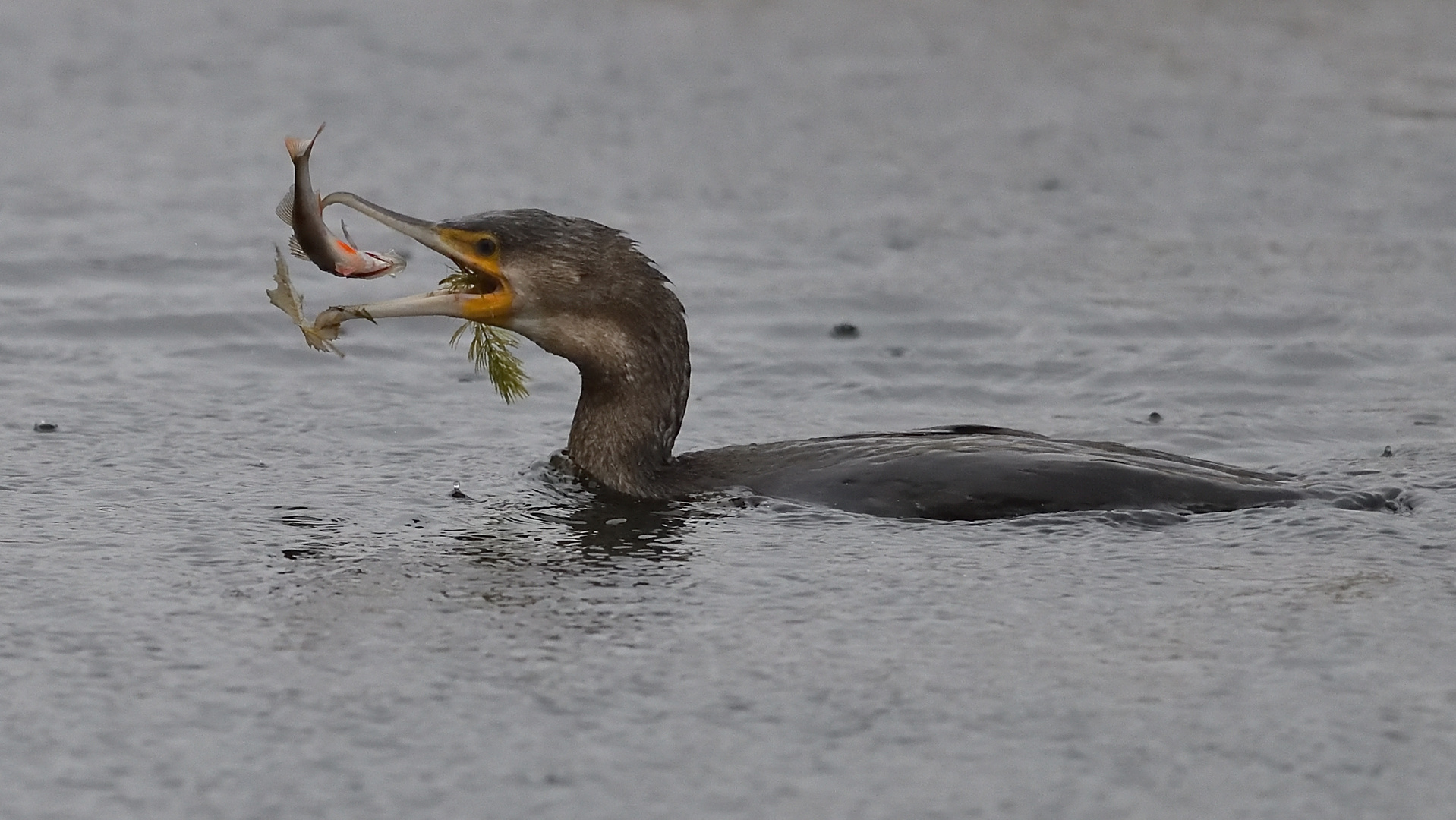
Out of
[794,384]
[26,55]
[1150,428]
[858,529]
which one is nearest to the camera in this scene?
[858,529]

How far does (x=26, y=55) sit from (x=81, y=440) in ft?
24.0

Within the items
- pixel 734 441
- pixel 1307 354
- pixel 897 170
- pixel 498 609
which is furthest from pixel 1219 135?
pixel 498 609

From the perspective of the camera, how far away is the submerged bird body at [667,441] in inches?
272

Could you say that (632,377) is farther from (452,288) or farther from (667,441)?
(452,288)

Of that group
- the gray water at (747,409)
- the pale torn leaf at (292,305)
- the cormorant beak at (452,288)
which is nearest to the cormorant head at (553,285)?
the cormorant beak at (452,288)

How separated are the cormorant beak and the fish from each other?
0.09m

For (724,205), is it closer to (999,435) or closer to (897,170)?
(897,170)

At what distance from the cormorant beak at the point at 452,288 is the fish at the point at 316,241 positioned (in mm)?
90

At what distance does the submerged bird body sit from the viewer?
691 cm

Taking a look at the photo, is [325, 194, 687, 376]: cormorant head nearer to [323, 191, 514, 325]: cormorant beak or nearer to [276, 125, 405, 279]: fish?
[323, 191, 514, 325]: cormorant beak

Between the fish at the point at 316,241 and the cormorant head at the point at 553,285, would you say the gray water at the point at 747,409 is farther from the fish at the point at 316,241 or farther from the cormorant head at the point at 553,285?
the fish at the point at 316,241

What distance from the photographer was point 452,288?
7.32 meters

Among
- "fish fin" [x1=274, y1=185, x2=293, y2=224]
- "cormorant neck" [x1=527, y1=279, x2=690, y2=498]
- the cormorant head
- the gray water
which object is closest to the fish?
"fish fin" [x1=274, y1=185, x2=293, y2=224]

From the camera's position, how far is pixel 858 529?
269 inches
